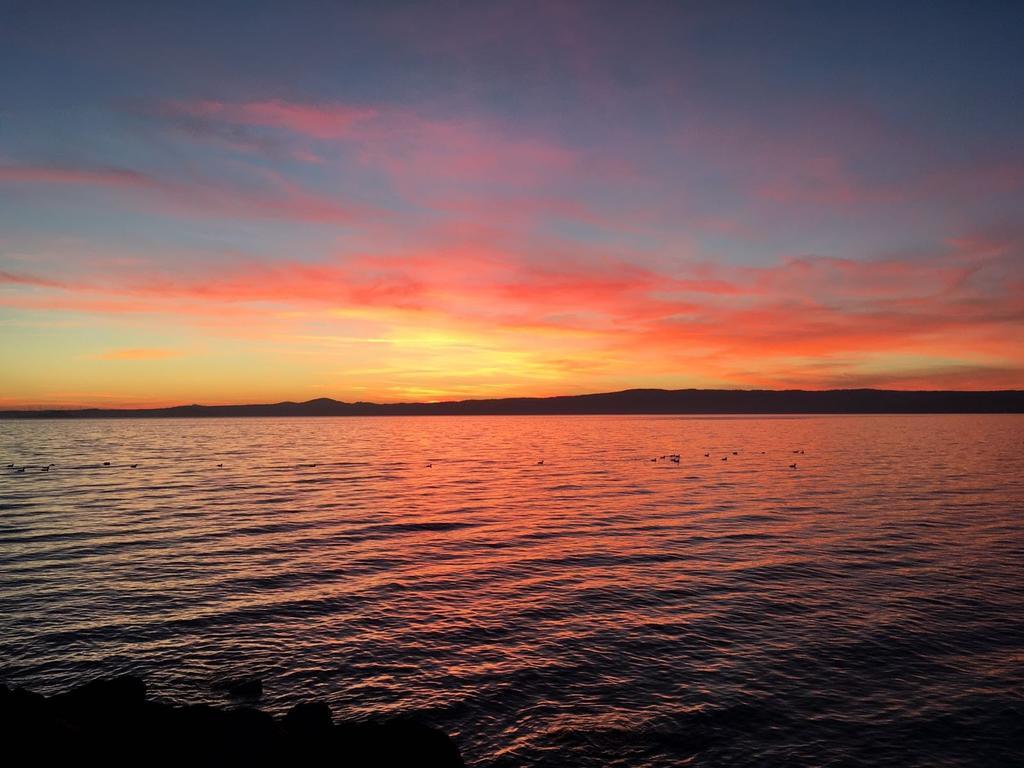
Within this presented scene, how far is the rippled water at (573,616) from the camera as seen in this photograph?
53.3 ft

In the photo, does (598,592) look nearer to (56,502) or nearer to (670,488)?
(670,488)

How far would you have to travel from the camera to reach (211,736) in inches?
527

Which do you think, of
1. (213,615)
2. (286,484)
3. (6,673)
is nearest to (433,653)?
(213,615)

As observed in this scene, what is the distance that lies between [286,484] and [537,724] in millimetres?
56013

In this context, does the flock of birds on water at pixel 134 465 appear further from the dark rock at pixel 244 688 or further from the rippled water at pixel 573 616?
the dark rock at pixel 244 688

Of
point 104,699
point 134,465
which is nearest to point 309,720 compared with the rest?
point 104,699

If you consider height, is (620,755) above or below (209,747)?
below

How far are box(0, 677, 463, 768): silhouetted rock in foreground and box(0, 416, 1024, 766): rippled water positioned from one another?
2971 millimetres

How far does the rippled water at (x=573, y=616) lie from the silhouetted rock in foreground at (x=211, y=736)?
297 centimetres

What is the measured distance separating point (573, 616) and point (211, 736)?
1397cm

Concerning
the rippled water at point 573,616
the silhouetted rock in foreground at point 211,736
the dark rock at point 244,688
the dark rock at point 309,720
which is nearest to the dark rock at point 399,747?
the silhouetted rock in foreground at point 211,736

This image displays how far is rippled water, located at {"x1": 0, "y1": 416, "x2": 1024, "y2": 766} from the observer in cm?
1625

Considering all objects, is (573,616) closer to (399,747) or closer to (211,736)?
(399,747)

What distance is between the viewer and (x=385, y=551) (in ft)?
116
